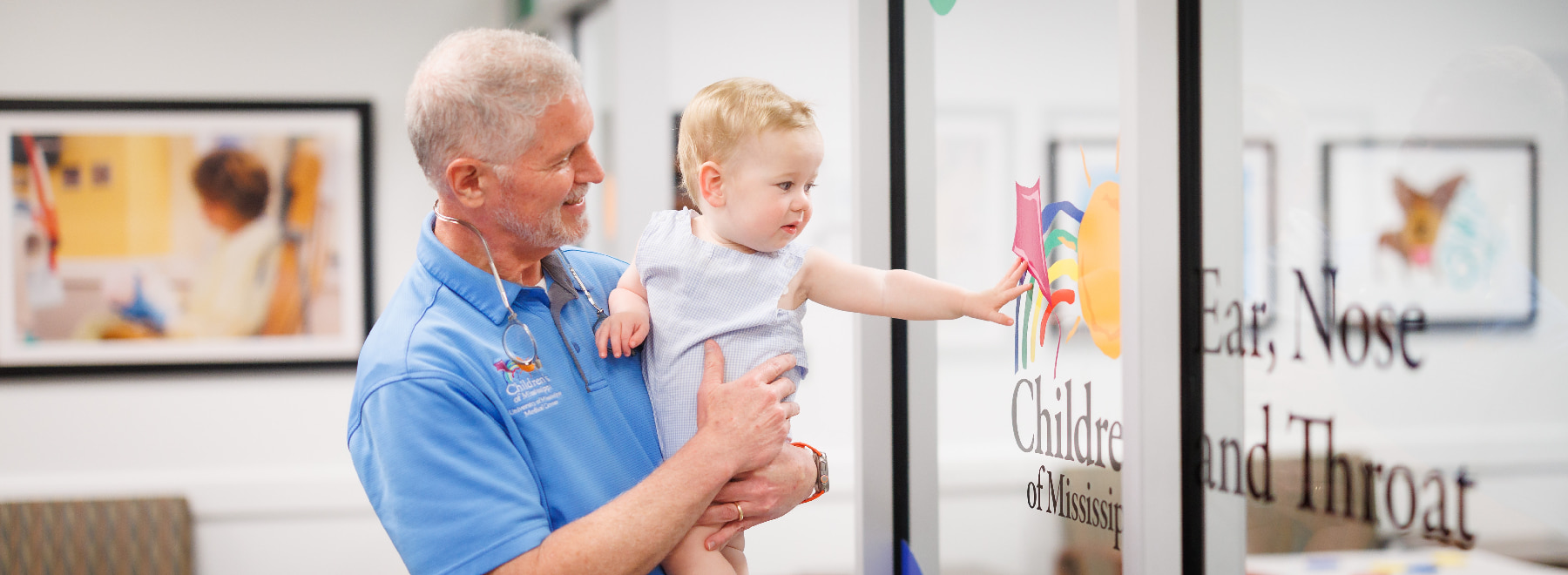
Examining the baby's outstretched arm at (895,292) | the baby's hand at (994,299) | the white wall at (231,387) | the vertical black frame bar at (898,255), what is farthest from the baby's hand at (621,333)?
the white wall at (231,387)

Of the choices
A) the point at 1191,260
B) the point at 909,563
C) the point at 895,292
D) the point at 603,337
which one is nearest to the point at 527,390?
the point at 603,337

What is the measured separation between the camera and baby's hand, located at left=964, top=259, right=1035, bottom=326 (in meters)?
1.19

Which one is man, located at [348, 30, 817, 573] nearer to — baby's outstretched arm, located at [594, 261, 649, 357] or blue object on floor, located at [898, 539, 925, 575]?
baby's outstretched arm, located at [594, 261, 649, 357]

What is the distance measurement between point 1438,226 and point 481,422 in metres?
0.94

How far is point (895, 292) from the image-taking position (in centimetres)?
127

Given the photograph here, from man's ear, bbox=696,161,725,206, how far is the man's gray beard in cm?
17

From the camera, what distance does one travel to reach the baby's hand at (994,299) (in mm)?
1188

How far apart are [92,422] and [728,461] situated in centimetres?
300

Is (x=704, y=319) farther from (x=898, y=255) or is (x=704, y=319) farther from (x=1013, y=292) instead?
(x=898, y=255)

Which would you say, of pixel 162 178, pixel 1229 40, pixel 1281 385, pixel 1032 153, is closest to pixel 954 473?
pixel 1032 153

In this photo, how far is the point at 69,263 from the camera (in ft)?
10.1

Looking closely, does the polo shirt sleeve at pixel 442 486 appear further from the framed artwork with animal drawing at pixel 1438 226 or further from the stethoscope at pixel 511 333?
the framed artwork with animal drawing at pixel 1438 226

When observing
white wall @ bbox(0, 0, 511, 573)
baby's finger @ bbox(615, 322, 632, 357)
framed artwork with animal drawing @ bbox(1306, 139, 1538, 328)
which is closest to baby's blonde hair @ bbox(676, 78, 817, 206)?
baby's finger @ bbox(615, 322, 632, 357)

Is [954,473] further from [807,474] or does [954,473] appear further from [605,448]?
[605,448]
